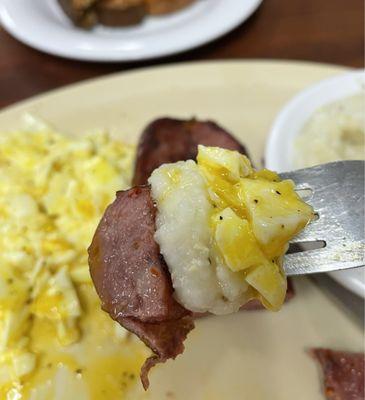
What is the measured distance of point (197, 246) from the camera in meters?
0.78

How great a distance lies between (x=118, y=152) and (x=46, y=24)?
85cm

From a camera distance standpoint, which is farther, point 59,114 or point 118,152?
point 59,114

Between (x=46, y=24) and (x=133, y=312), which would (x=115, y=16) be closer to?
(x=46, y=24)

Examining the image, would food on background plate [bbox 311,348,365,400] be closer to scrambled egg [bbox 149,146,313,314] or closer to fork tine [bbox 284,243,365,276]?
fork tine [bbox 284,243,365,276]

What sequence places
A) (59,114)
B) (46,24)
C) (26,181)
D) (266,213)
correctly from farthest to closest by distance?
(46,24)
(59,114)
(26,181)
(266,213)

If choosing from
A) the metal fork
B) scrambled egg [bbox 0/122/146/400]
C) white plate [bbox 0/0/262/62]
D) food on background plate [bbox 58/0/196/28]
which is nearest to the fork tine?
the metal fork

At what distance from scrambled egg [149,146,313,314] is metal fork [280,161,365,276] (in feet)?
0.49

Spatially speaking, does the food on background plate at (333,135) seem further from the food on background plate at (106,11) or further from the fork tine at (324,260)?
the food on background plate at (106,11)

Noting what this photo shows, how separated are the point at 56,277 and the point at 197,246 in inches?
22.3

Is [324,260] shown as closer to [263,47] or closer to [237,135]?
[237,135]

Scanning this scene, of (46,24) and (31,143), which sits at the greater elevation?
(46,24)

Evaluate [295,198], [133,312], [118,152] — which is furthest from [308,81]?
[133,312]

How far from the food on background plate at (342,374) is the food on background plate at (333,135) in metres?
0.49

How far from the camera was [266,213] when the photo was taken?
2.49 ft
